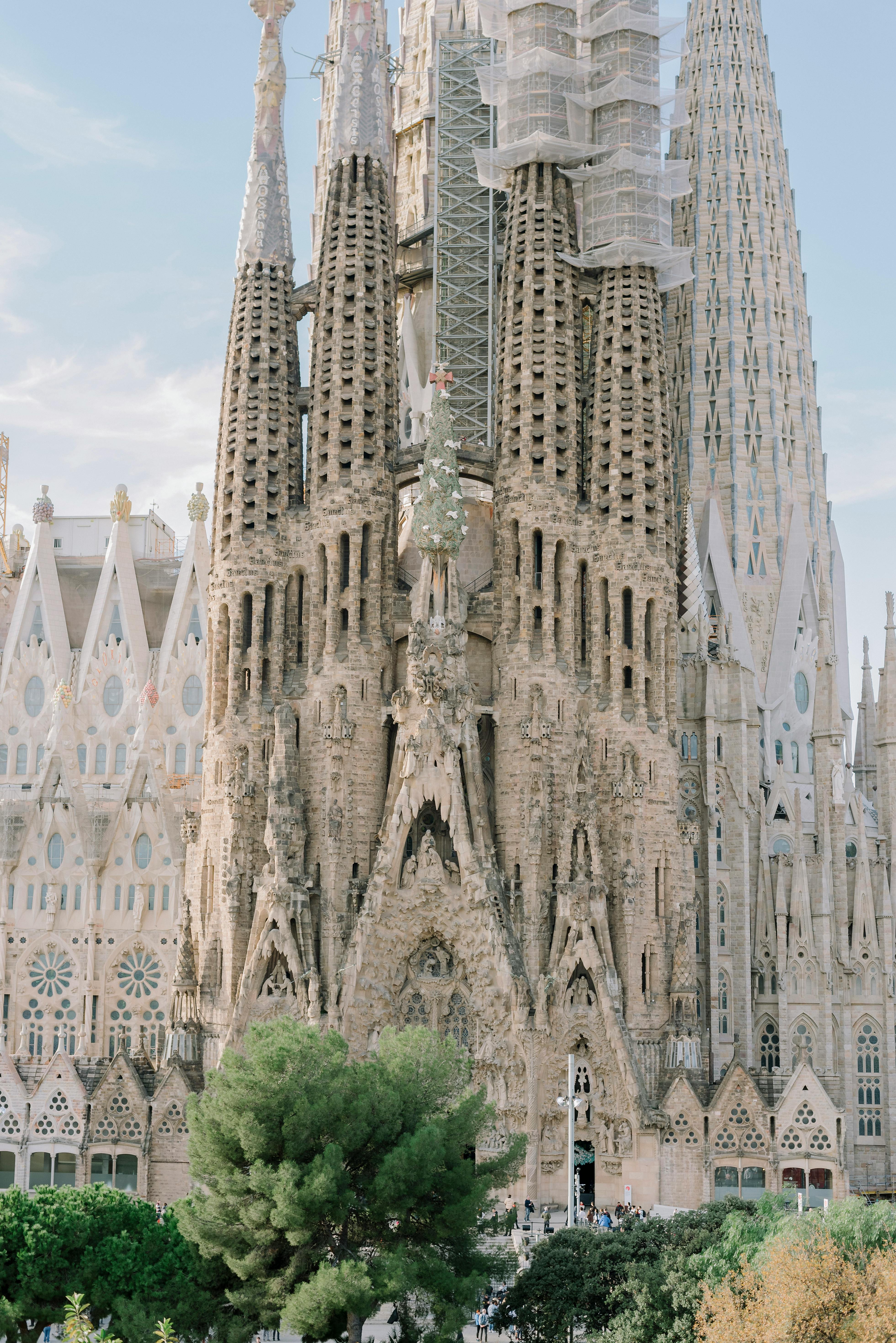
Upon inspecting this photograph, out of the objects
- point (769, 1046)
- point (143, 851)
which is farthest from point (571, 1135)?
point (143, 851)

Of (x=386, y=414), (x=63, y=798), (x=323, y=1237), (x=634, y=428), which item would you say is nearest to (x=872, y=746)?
(x=634, y=428)

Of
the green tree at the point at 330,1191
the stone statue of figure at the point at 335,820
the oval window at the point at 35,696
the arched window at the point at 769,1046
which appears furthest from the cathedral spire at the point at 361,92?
the green tree at the point at 330,1191

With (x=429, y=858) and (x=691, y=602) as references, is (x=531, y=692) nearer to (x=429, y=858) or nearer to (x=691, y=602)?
(x=429, y=858)

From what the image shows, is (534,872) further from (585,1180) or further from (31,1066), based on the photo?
(31,1066)

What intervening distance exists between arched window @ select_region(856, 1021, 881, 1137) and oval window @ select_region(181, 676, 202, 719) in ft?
77.3

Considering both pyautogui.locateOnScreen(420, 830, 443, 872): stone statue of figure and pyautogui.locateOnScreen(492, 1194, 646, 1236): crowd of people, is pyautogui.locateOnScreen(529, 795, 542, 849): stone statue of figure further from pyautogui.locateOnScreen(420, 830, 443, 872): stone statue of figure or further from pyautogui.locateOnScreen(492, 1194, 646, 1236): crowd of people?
pyautogui.locateOnScreen(492, 1194, 646, 1236): crowd of people

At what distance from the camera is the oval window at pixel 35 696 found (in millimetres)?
59562

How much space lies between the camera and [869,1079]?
160 feet

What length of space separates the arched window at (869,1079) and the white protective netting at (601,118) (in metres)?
21.5

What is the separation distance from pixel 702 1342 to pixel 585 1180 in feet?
58.7

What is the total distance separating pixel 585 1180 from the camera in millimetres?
43375

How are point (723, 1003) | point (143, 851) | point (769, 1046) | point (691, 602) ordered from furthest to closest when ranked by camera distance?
point (143, 851) < point (691, 602) < point (769, 1046) < point (723, 1003)

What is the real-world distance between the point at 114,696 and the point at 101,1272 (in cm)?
3260

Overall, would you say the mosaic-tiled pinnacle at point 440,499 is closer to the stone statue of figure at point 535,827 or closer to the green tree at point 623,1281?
the stone statue of figure at point 535,827
